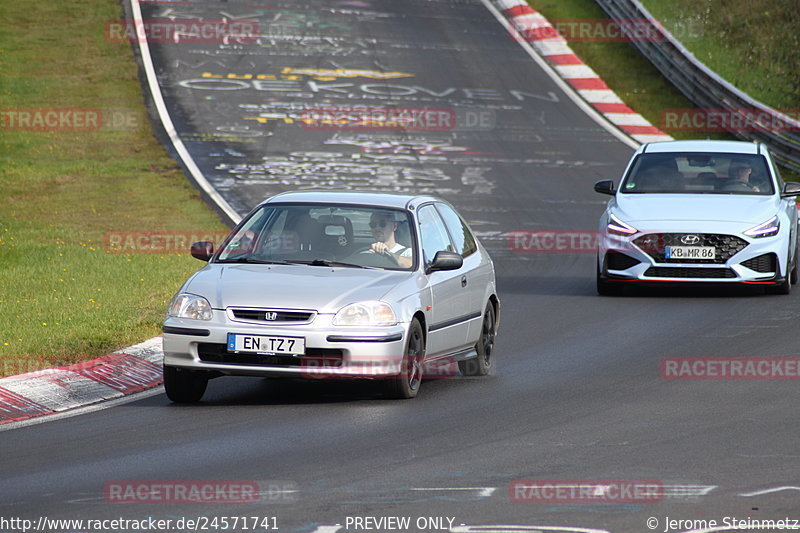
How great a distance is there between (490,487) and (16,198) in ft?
57.0

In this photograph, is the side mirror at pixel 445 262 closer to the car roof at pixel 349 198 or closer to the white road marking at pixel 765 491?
the car roof at pixel 349 198

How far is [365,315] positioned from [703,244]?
693 cm

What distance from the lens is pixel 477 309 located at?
448 inches

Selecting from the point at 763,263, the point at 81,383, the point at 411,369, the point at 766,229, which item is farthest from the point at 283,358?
the point at 766,229

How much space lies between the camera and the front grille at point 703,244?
617 inches

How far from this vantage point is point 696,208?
16031 millimetres

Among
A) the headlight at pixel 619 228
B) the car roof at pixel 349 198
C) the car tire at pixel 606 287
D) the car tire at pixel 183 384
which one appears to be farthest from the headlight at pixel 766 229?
the car tire at pixel 183 384

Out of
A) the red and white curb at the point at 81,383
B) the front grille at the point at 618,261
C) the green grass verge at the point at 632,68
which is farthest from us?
the green grass verge at the point at 632,68

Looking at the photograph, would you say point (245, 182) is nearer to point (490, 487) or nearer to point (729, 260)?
point (729, 260)

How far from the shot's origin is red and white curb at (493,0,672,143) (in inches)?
1232

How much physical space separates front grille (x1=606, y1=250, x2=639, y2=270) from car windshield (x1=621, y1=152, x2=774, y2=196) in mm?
1193

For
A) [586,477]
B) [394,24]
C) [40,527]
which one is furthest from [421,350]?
[394,24]

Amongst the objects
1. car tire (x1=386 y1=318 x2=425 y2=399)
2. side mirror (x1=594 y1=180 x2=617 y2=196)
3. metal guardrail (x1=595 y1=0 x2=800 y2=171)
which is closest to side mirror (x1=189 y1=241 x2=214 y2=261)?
car tire (x1=386 y1=318 x2=425 y2=399)

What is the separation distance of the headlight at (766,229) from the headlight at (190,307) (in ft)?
25.8
